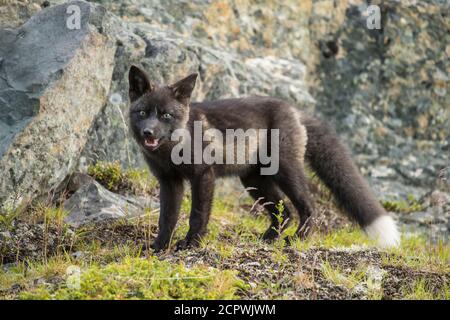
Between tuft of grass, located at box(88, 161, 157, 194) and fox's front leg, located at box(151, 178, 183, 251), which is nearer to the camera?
fox's front leg, located at box(151, 178, 183, 251)

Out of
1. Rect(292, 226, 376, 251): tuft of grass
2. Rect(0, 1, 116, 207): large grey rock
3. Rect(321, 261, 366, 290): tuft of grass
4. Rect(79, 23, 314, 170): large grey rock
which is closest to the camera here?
Rect(321, 261, 366, 290): tuft of grass

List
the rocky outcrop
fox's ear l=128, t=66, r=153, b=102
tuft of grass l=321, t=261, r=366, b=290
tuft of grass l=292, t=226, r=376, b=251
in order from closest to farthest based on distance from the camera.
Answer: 1. tuft of grass l=321, t=261, r=366, b=290
2. tuft of grass l=292, t=226, r=376, b=251
3. fox's ear l=128, t=66, r=153, b=102
4. the rocky outcrop

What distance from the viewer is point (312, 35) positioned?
10930mm

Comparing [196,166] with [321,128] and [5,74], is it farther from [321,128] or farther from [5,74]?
[5,74]

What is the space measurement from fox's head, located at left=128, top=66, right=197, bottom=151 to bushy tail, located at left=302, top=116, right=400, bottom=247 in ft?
5.98

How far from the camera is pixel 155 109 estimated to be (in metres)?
6.47

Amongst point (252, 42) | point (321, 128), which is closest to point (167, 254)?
point (321, 128)

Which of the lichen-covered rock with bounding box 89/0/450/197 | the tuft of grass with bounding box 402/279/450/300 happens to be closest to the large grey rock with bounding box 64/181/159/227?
the tuft of grass with bounding box 402/279/450/300

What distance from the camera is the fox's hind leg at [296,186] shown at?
24.0 ft

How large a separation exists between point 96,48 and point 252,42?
3.72 meters

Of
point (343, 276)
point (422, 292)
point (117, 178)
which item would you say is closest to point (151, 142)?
point (117, 178)

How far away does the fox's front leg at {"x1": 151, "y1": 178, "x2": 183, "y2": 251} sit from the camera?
662 cm

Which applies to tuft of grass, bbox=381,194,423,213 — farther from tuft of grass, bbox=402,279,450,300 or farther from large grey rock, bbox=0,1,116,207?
large grey rock, bbox=0,1,116,207

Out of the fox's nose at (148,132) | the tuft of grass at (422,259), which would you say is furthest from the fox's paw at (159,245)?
the tuft of grass at (422,259)
